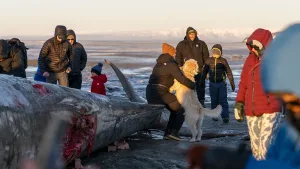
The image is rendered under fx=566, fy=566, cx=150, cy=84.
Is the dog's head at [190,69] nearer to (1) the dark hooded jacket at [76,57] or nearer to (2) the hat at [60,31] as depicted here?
(2) the hat at [60,31]

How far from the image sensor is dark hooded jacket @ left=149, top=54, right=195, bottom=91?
890 centimetres

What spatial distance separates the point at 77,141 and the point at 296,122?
5.34 metres

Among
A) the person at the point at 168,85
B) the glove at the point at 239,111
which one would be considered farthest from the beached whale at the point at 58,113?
the glove at the point at 239,111

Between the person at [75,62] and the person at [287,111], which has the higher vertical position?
the person at [287,111]

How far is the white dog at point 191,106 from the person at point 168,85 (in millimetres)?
114

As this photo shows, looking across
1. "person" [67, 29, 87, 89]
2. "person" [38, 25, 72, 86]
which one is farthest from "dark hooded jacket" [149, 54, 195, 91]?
"person" [67, 29, 87, 89]

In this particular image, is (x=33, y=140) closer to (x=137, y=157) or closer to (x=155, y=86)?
(x=137, y=157)

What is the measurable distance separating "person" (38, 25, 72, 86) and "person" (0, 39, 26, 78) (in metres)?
0.40

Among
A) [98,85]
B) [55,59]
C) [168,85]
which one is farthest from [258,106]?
[55,59]

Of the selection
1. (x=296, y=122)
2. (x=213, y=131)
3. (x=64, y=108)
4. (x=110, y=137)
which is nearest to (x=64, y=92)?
(x=64, y=108)

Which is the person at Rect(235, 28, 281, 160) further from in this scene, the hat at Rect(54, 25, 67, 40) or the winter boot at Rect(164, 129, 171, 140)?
the hat at Rect(54, 25, 67, 40)

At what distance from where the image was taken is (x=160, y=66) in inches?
357

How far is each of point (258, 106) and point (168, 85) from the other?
127 inches

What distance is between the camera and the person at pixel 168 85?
896cm
